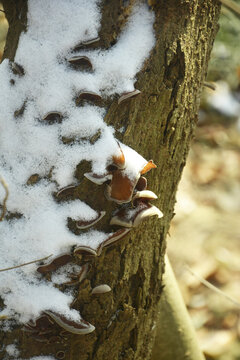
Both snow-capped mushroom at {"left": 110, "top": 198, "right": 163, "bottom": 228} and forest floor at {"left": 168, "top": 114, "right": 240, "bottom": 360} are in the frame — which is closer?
snow-capped mushroom at {"left": 110, "top": 198, "right": 163, "bottom": 228}

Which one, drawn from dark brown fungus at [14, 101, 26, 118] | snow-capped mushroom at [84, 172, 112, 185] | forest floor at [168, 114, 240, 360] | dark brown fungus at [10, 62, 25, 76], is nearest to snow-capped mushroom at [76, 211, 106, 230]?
snow-capped mushroom at [84, 172, 112, 185]

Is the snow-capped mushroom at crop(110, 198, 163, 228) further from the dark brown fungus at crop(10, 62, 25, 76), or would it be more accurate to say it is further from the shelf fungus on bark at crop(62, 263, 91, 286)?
the dark brown fungus at crop(10, 62, 25, 76)

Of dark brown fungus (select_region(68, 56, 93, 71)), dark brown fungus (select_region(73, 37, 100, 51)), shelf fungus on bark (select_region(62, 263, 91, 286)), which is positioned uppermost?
dark brown fungus (select_region(73, 37, 100, 51))

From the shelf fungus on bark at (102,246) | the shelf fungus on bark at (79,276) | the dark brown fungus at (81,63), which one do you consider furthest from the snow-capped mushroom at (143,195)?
the dark brown fungus at (81,63)

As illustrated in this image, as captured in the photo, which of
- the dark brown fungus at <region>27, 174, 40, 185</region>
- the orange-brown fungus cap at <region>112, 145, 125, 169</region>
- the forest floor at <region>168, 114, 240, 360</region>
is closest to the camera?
the orange-brown fungus cap at <region>112, 145, 125, 169</region>

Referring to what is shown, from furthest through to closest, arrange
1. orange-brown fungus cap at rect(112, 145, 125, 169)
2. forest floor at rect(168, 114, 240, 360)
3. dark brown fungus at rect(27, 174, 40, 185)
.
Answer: forest floor at rect(168, 114, 240, 360), dark brown fungus at rect(27, 174, 40, 185), orange-brown fungus cap at rect(112, 145, 125, 169)

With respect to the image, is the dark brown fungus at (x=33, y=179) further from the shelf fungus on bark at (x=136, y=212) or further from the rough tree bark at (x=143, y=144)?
the shelf fungus on bark at (x=136, y=212)

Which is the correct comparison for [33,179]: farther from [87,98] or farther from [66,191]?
[87,98]
